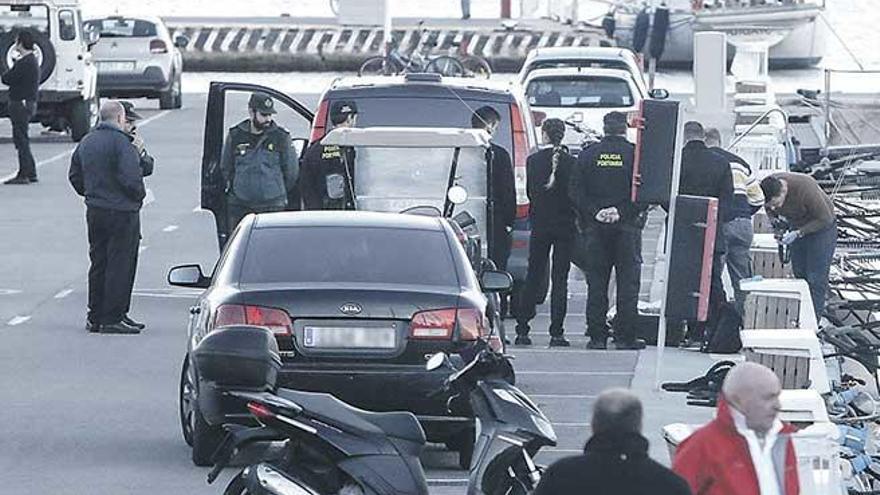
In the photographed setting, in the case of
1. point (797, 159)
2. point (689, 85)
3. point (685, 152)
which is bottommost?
point (689, 85)

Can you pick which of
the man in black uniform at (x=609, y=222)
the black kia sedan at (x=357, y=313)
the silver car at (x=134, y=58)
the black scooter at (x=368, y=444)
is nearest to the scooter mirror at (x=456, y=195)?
the man in black uniform at (x=609, y=222)

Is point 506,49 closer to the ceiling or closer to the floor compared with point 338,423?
Result: closer to the floor

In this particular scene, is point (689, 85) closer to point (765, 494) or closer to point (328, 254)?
point (328, 254)

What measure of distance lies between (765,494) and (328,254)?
463 centimetres

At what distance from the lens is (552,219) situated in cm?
1781

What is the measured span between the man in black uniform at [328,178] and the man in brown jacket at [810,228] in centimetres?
321

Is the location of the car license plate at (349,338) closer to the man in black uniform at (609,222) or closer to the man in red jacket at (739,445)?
the man in red jacket at (739,445)

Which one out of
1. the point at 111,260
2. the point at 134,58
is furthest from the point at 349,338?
the point at 134,58

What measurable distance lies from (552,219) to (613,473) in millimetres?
10718

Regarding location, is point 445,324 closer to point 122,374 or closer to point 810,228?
point 122,374

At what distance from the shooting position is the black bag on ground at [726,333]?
699 inches

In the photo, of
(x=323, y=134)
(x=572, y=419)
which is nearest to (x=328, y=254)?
(x=572, y=419)

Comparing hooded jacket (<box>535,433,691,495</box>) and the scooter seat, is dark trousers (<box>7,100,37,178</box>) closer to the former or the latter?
the scooter seat

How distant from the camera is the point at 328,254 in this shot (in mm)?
12445
